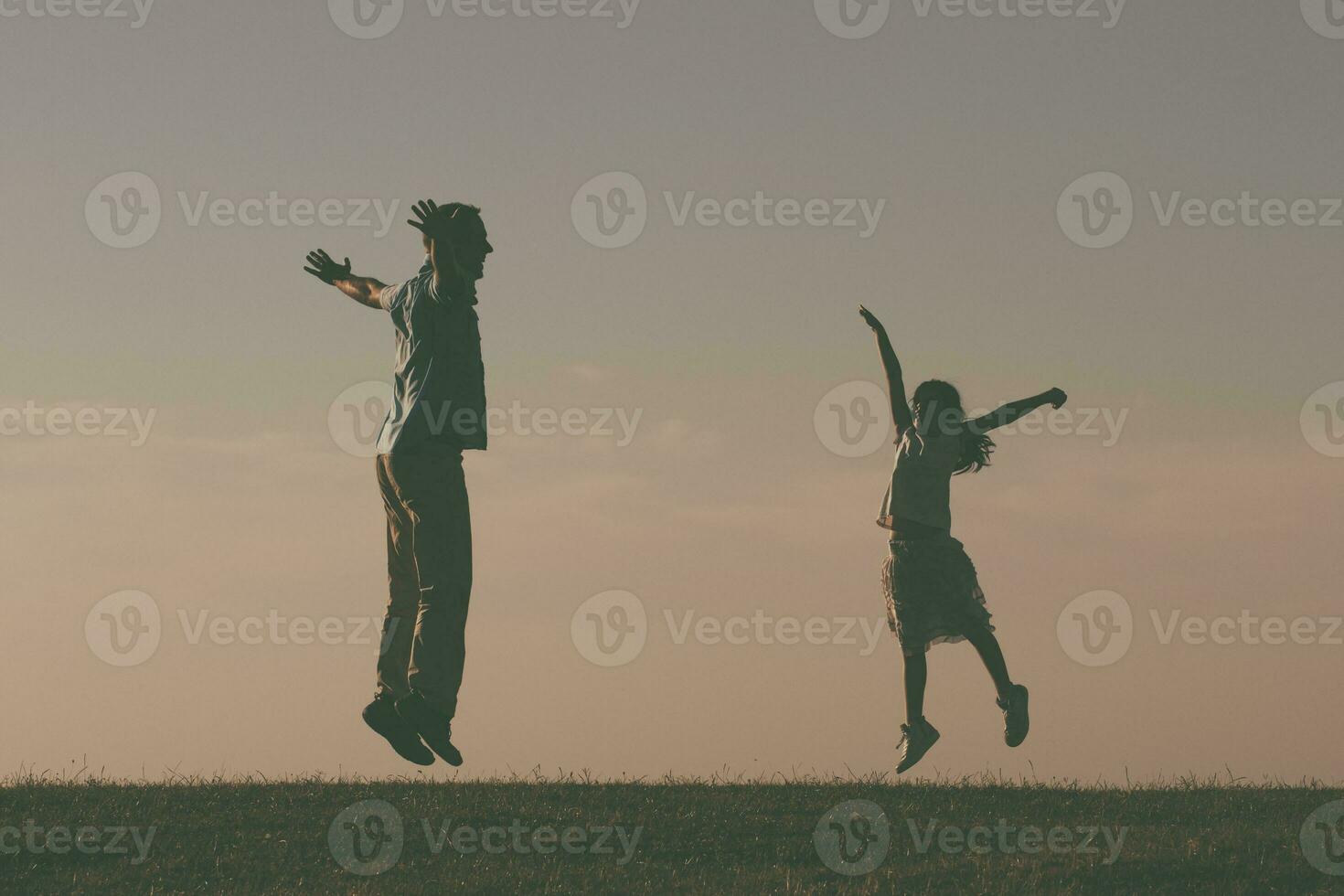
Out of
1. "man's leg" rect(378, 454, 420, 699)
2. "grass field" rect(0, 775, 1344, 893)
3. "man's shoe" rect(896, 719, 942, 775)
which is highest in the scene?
"man's leg" rect(378, 454, 420, 699)

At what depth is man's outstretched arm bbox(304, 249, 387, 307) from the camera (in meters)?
12.6

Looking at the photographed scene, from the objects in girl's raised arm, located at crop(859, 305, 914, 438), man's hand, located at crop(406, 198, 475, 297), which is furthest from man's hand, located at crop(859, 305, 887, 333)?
man's hand, located at crop(406, 198, 475, 297)

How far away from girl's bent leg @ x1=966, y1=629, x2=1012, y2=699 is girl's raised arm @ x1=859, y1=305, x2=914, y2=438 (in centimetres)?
203

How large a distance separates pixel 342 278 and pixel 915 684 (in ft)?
20.7

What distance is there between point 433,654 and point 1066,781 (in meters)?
8.31

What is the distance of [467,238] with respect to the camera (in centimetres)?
1177

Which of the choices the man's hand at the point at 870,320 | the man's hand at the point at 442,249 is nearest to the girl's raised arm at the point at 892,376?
the man's hand at the point at 870,320

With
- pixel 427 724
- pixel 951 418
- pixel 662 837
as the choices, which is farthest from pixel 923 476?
pixel 427 724

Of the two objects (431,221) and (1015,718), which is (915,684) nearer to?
(1015,718)

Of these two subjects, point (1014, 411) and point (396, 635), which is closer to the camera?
point (396, 635)

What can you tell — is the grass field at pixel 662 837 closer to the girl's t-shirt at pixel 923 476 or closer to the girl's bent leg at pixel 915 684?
the girl's bent leg at pixel 915 684

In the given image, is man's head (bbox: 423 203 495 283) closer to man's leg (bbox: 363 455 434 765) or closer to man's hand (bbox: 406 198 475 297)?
→ man's hand (bbox: 406 198 475 297)

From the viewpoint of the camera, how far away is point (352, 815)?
15305 millimetres

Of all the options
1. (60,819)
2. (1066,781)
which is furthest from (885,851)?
(60,819)
